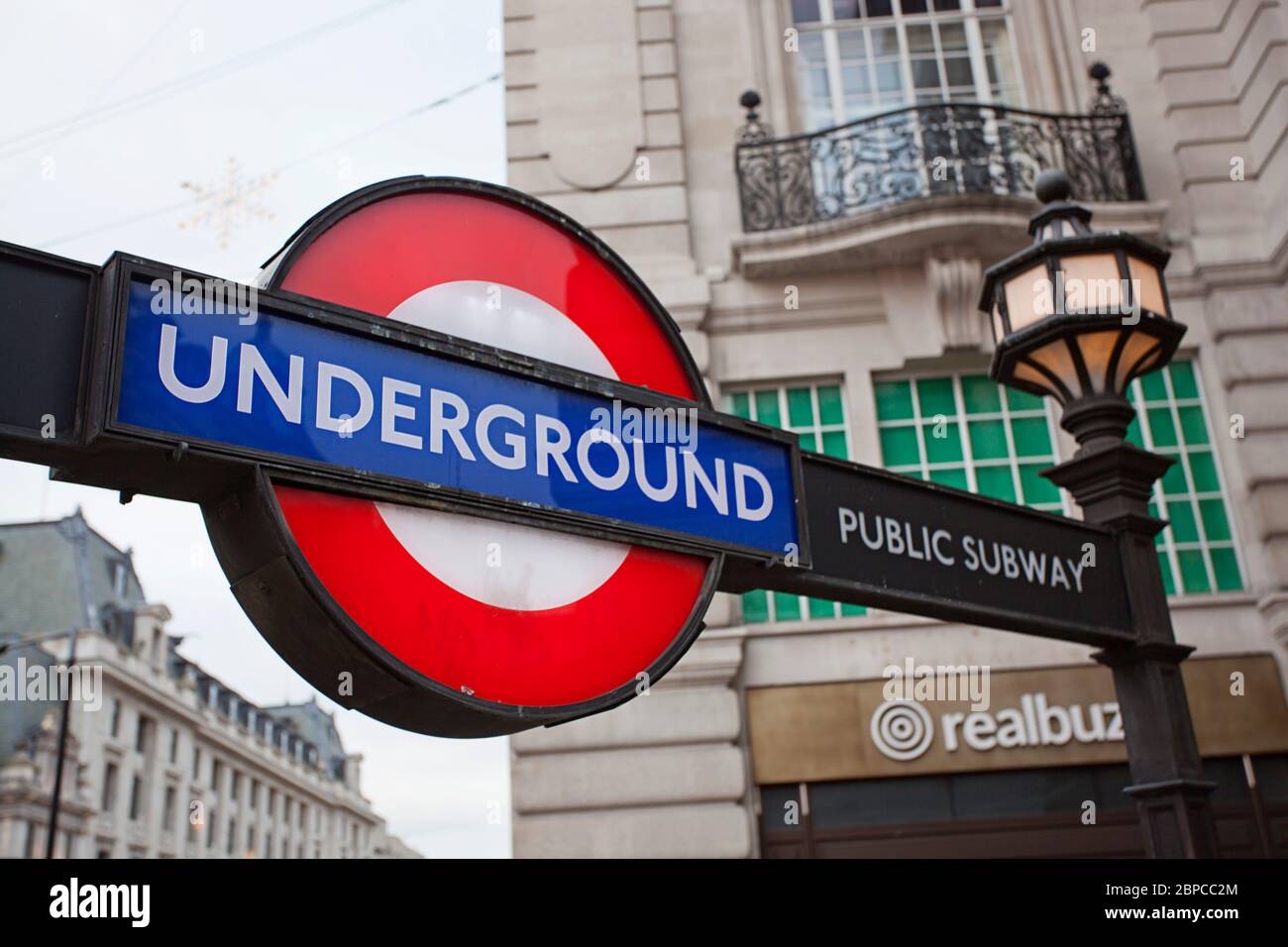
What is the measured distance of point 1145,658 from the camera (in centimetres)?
335

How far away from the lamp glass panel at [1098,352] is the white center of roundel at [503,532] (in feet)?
6.06

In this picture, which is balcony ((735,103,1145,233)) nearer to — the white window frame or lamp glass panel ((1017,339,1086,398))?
the white window frame

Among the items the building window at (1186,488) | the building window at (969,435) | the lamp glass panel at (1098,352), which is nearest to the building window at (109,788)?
the building window at (969,435)

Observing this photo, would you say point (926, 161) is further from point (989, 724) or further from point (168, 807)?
point (168, 807)

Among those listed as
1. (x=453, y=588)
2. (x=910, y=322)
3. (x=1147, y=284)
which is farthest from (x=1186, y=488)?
(x=453, y=588)

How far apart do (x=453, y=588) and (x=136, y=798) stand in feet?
287

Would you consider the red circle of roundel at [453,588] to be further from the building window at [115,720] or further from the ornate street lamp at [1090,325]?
the building window at [115,720]

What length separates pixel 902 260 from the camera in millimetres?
11344

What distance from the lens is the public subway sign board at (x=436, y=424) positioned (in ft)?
5.79

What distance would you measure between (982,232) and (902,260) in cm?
74

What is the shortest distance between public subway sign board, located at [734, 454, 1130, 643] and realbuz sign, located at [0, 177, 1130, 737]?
4 centimetres
